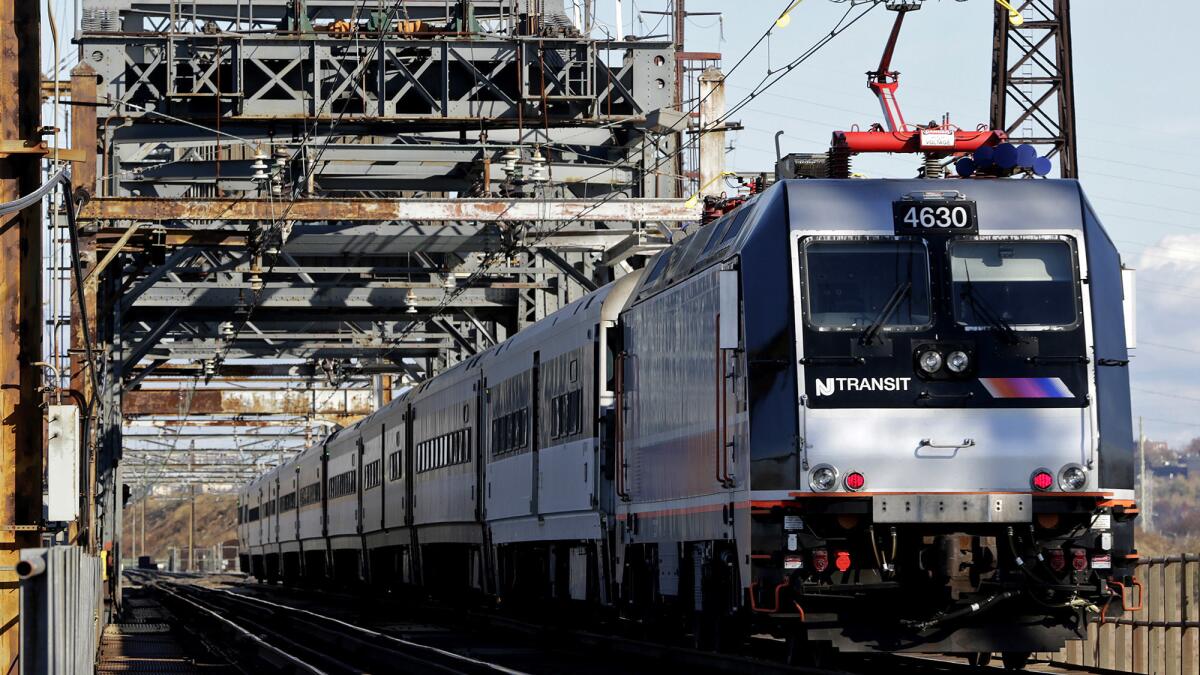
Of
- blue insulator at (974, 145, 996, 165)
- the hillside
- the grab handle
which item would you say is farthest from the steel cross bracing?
the hillside

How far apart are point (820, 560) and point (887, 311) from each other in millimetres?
1831

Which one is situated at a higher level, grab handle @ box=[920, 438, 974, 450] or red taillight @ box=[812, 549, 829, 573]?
grab handle @ box=[920, 438, 974, 450]

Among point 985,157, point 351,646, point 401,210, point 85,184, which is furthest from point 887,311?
point 85,184

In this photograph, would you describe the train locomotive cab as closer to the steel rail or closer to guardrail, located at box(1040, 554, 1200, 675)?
guardrail, located at box(1040, 554, 1200, 675)

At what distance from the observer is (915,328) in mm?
13414

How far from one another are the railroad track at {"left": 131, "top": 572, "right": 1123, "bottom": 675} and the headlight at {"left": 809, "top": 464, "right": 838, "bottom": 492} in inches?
49.7

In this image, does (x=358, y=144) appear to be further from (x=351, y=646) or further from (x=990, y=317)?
(x=990, y=317)

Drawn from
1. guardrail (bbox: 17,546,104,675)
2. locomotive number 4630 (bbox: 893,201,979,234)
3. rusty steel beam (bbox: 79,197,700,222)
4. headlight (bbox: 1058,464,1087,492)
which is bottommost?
guardrail (bbox: 17,546,104,675)

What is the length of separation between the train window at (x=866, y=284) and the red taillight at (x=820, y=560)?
156 centimetres

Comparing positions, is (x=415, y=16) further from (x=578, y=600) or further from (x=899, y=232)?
(x=899, y=232)

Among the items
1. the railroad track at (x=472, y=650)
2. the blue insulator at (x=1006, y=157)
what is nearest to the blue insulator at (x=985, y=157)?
the blue insulator at (x=1006, y=157)

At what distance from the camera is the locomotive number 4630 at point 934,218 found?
13.7 metres

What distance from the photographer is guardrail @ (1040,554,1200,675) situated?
15102 mm

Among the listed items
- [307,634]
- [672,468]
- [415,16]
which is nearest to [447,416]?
[307,634]
